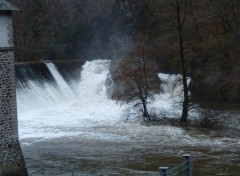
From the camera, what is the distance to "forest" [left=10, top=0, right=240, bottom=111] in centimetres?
3216

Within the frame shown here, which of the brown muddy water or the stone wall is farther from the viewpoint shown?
the brown muddy water

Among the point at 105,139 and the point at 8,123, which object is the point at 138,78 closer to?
the point at 105,139

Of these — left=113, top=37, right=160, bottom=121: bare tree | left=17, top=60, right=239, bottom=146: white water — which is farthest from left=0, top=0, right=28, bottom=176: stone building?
left=113, top=37, right=160, bottom=121: bare tree

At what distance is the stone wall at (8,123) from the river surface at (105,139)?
209cm

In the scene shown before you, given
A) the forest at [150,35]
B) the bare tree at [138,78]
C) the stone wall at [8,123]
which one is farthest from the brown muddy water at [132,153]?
the forest at [150,35]

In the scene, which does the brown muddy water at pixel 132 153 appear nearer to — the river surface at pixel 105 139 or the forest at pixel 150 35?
the river surface at pixel 105 139

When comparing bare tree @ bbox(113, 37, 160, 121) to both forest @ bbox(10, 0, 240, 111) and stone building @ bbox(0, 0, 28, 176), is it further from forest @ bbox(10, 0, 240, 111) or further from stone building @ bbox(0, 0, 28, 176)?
stone building @ bbox(0, 0, 28, 176)

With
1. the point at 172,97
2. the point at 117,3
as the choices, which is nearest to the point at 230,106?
the point at 172,97

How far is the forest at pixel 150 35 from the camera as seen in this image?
32.2 metres

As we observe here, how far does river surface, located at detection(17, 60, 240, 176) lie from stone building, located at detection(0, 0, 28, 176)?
2130 mm

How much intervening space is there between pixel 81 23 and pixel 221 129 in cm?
3325

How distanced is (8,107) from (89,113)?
56.1 feet

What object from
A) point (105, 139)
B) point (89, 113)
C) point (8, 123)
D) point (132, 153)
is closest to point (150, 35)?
point (89, 113)

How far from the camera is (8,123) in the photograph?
16.2 meters
